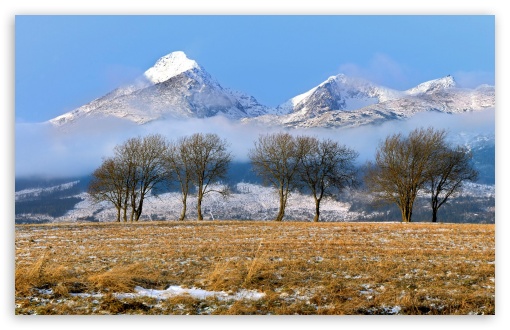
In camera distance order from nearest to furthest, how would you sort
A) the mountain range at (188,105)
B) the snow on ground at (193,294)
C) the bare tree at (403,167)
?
the snow on ground at (193,294), the mountain range at (188,105), the bare tree at (403,167)

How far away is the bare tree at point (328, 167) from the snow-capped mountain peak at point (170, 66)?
25527 millimetres

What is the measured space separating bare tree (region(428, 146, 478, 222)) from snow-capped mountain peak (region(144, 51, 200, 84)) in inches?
977

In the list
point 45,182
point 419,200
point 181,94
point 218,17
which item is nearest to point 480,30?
point 218,17

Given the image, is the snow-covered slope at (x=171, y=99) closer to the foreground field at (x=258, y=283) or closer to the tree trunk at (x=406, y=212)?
the foreground field at (x=258, y=283)

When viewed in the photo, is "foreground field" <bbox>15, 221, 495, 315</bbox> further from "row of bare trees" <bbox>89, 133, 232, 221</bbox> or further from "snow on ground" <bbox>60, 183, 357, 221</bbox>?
"row of bare trees" <bbox>89, 133, 232, 221</bbox>

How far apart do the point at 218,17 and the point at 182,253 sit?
7.06 metres

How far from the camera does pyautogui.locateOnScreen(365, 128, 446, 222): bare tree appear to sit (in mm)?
32844

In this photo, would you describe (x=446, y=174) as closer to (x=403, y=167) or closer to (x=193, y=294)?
Result: (x=403, y=167)

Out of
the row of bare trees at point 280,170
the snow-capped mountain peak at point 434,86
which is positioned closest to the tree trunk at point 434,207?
the row of bare trees at point 280,170

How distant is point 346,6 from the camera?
11.0m

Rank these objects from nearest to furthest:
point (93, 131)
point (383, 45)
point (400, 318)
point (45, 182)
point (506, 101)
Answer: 1. point (400, 318)
2. point (506, 101)
3. point (383, 45)
4. point (45, 182)
5. point (93, 131)

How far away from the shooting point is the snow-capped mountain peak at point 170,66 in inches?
508

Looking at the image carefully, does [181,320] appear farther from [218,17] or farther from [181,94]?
[181,94]

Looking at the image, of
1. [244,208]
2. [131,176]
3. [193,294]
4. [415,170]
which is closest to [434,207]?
[415,170]
